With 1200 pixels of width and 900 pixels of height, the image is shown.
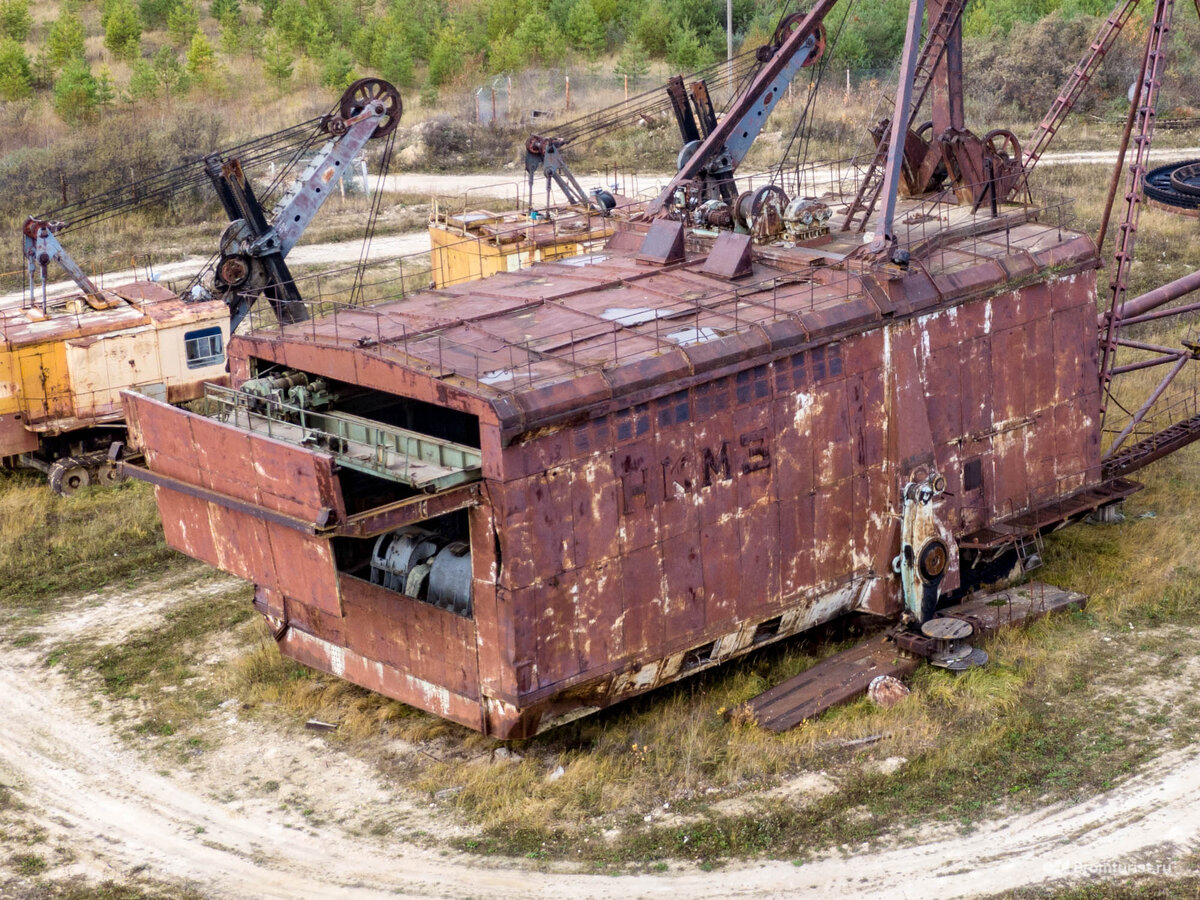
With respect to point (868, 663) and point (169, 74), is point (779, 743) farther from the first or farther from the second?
point (169, 74)

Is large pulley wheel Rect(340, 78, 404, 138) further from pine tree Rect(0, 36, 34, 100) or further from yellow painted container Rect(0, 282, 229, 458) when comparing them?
pine tree Rect(0, 36, 34, 100)

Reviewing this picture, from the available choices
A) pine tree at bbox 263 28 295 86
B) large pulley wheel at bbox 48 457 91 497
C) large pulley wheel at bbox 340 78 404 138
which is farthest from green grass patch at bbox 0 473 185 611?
pine tree at bbox 263 28 295 86

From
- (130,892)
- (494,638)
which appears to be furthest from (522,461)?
(130,892)

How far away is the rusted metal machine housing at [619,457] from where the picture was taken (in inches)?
604

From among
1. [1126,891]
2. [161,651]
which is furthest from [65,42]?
[1126,891]

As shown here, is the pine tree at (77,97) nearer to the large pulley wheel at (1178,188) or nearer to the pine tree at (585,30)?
the pine tree at (585,30)

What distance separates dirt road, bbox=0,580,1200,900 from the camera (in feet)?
46.9

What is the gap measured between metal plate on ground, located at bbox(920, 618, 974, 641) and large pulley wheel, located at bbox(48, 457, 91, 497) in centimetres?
1493

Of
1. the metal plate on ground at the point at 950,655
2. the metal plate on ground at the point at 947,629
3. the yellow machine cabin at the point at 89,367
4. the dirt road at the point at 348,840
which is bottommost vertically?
the dirt road at the point at 348,840

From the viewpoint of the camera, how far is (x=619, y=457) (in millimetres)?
15812

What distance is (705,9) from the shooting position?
63062 millimetres

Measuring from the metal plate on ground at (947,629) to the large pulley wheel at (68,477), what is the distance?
14934 mm

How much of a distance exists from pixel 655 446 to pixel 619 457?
479 mm

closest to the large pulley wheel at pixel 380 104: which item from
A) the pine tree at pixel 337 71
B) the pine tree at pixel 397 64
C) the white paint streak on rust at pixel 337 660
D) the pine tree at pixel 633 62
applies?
the white paint streak on rust at pixel 337 660
